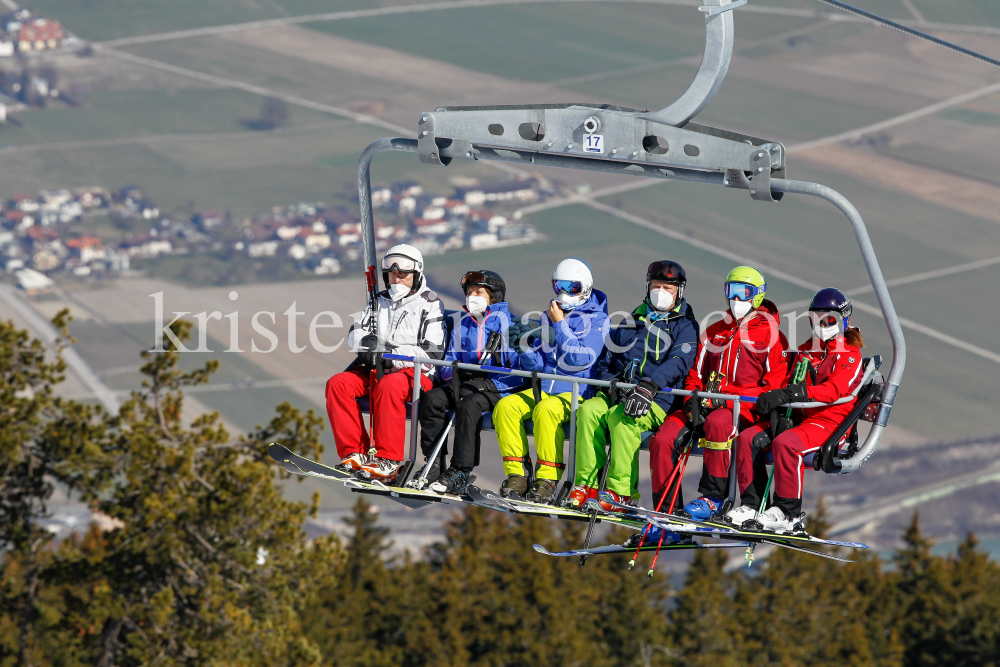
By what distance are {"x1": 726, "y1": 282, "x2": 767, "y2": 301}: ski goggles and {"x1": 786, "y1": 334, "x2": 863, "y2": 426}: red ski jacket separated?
2.19ft

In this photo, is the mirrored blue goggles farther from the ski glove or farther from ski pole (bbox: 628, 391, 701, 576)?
A: the ski glove

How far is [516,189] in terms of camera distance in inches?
7436

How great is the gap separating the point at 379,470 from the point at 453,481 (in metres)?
0.72

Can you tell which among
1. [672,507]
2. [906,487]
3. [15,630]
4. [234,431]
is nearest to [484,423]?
[672,507]

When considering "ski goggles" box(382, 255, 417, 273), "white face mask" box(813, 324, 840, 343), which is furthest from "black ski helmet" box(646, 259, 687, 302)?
"ski goggles" box(382, 255, 417, 273)

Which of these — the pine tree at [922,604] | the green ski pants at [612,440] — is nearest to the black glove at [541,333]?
the green ski pants at [612,440]

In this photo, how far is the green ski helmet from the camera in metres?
11.2

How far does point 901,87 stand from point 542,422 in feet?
638

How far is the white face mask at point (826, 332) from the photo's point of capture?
11203 millimetres

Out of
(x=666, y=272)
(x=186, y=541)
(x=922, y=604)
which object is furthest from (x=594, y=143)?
(x=922, y=604)

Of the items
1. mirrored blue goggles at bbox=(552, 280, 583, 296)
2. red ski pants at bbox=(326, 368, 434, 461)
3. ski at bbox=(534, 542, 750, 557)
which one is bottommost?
ski at bbox=(534, 542, 750, 557)

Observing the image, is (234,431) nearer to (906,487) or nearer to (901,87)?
(906,487)

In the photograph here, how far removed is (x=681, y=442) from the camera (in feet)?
36.8

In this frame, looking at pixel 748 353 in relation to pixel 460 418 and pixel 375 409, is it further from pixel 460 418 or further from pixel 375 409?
pixel 375 409
